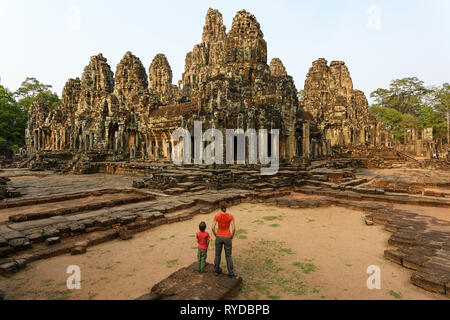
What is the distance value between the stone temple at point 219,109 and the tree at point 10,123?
A: 447 cm

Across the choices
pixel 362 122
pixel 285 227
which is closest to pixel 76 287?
pixel 285 227

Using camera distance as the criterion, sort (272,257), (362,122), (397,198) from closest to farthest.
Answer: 1. (272,257)
2. (397,198)
3. (362,122)

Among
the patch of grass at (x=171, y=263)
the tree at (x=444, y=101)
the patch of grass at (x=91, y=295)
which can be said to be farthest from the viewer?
the tree at (x=444, y=101)

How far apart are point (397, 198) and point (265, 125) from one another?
7.89 metres

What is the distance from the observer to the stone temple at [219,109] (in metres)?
16.7

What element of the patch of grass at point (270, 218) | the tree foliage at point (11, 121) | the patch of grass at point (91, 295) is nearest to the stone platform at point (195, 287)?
the patch of grass at point (91, 295)

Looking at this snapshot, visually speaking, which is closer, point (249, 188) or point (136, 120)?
point (249, 188)

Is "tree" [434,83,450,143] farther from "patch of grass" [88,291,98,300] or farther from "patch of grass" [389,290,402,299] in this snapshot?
"patch of grass" [88,291,98,300]

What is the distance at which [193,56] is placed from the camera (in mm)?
59844

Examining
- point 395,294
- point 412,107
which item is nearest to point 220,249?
point 395,294

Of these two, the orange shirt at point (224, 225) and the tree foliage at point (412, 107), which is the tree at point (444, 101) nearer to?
the tree foliage at point (412, 107)

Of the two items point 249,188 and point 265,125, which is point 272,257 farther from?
point 265,125

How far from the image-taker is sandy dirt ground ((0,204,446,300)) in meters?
3.10

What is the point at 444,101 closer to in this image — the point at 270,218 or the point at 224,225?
the point at 270,218
